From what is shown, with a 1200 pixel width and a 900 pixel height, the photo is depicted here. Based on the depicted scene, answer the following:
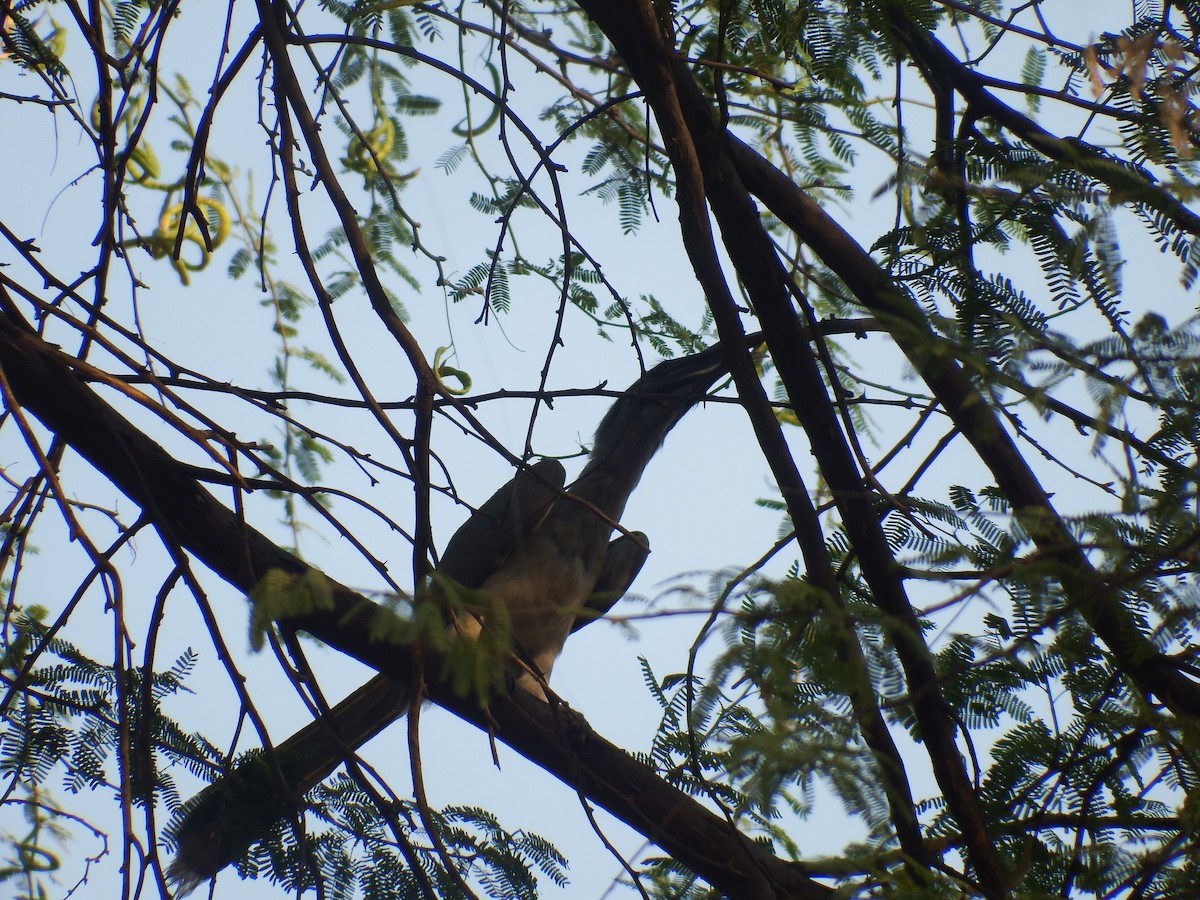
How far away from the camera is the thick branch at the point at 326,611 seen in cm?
274

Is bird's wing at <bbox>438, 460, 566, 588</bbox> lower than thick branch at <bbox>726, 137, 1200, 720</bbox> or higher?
higher

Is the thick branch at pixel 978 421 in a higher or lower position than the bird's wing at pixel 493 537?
lower

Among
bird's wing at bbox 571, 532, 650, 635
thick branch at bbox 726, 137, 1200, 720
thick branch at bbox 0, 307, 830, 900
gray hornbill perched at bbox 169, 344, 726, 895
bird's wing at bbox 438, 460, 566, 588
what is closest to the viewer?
thick branch at bbox 726, 137, 1200, 720

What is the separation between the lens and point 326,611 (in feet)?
9.31

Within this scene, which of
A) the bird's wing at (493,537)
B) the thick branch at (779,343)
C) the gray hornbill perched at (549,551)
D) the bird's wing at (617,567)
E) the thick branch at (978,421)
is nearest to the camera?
the thick branch at (978,421)

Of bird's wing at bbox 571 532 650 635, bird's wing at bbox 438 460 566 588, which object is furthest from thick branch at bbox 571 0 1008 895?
bird's wing at bbox 571 532 650 635

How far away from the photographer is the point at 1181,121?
6.77 feet

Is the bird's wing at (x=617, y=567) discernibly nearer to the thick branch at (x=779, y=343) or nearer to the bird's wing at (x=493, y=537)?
the bird's wing at (x=493, y=537)

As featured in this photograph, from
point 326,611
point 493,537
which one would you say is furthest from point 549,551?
point 326,611

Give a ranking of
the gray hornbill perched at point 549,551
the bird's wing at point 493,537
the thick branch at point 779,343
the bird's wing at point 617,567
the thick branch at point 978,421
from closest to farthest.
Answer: the thick branch at point 978,421
the thick branch at point 779,343
the gray hornbill perched at point 549,551
the bird's wing at point 493,537
the bird's wing at point 617,567

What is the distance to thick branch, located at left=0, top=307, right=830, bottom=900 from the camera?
2.74 meters

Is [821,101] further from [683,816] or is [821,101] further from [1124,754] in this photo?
[683,816]

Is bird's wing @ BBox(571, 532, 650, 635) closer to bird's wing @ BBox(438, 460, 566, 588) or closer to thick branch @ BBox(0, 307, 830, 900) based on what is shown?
bird's wing @ BBox(438, 460, 566, 588)

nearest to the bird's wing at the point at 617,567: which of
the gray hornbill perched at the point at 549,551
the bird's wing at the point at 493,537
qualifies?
the gray hornbill perched at the point at 549,551
